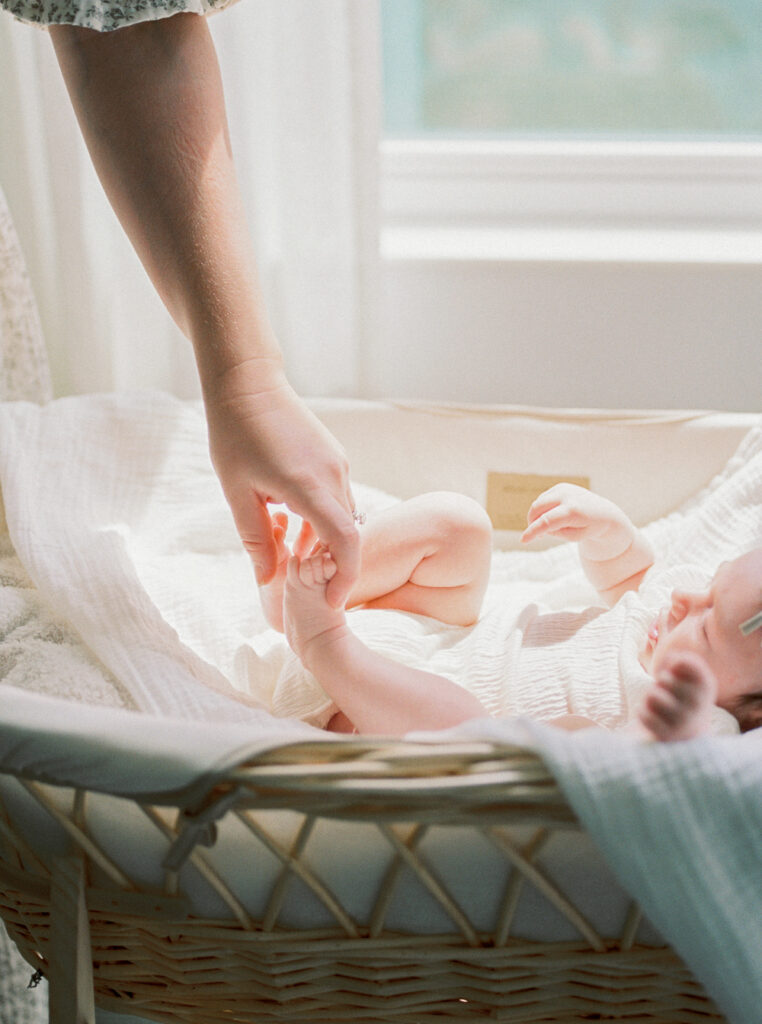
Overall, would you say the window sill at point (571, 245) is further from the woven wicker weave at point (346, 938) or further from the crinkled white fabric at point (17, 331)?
the woven wicker weave at point (346, 938)

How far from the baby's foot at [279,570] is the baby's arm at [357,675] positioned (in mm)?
25

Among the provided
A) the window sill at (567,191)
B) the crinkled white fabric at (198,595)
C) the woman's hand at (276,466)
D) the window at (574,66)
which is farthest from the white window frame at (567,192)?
the woman's hand at (276,466)

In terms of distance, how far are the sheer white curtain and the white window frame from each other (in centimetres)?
16

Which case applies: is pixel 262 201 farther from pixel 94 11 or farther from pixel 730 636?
pixel 730 636

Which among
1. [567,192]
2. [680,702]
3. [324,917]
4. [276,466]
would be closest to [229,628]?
[276,466]

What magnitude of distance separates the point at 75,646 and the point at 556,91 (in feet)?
4.37

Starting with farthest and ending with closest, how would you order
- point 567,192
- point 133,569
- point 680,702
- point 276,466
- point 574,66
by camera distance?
point 574,66 < point 567,192 < point 133,569 < point 276,466 < point 680,702

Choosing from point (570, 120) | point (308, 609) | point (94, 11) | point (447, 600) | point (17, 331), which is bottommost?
point (447, 600)

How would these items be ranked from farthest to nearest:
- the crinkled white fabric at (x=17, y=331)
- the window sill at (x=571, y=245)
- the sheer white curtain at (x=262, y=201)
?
the window sill at (x=571, y=245) < the sheer white curtain at (x=262, y=201) < the crinkled white fabric at (x=17, y=331)

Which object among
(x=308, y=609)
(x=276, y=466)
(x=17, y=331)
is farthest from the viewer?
(x=17, y=331)

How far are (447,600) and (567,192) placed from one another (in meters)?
0.82

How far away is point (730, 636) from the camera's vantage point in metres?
0.88

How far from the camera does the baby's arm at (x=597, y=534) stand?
1066mm

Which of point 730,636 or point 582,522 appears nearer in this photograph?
point 730,636
